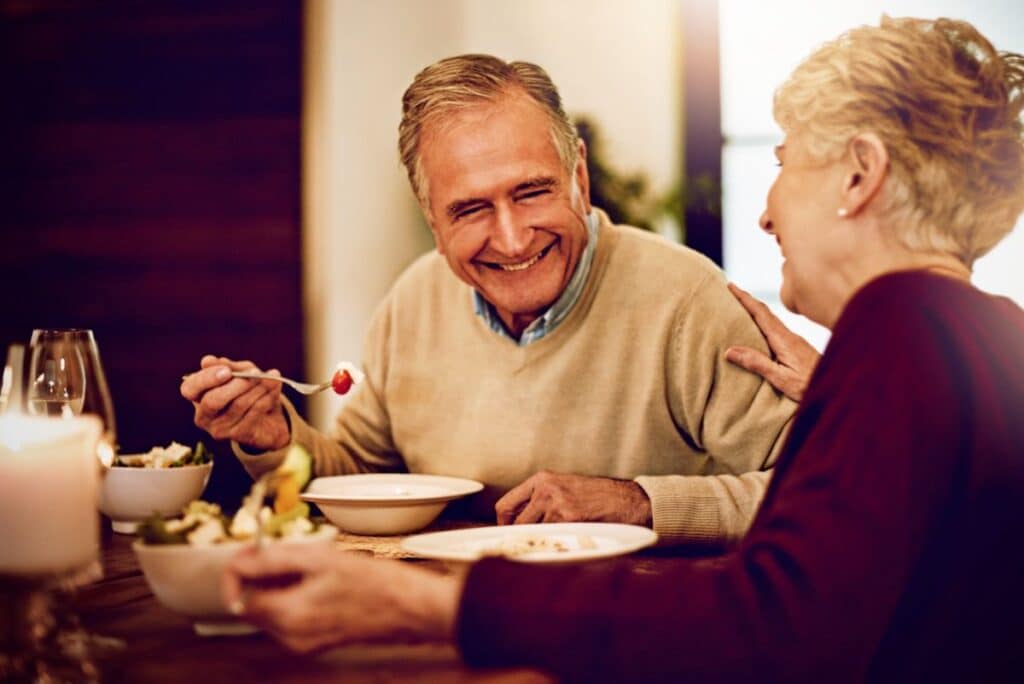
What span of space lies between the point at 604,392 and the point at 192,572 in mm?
1048

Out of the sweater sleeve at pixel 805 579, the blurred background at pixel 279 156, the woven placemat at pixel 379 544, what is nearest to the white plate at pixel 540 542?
the woven placemat at pixel 379 544

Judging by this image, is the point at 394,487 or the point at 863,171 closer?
the point at 863,171

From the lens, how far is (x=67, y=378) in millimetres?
1516

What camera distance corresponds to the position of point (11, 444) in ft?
3.07

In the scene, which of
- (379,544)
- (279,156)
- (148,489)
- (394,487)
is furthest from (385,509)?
(279,156)

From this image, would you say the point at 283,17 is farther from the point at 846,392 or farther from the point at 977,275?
the point at 846,392

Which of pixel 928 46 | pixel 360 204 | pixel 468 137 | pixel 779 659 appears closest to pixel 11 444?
pixel 779 659

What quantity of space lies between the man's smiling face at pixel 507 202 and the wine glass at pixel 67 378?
2.24 ft

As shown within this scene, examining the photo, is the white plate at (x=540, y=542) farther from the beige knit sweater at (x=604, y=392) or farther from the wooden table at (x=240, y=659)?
the beige knit sweater at (x=604, y=392)

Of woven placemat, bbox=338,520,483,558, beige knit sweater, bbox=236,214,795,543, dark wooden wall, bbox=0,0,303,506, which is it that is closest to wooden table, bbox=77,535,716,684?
woven placemat, bbox=338,520,483,558

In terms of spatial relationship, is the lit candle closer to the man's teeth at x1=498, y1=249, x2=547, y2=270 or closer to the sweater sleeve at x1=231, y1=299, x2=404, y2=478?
the man's teeth at x1=498, y1=249, x2=547, y2=270

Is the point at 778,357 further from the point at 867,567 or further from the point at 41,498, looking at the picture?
the point at 41,498

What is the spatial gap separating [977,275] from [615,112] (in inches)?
53.1

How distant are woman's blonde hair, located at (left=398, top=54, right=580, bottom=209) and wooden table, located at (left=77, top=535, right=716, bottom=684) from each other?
1014mm
